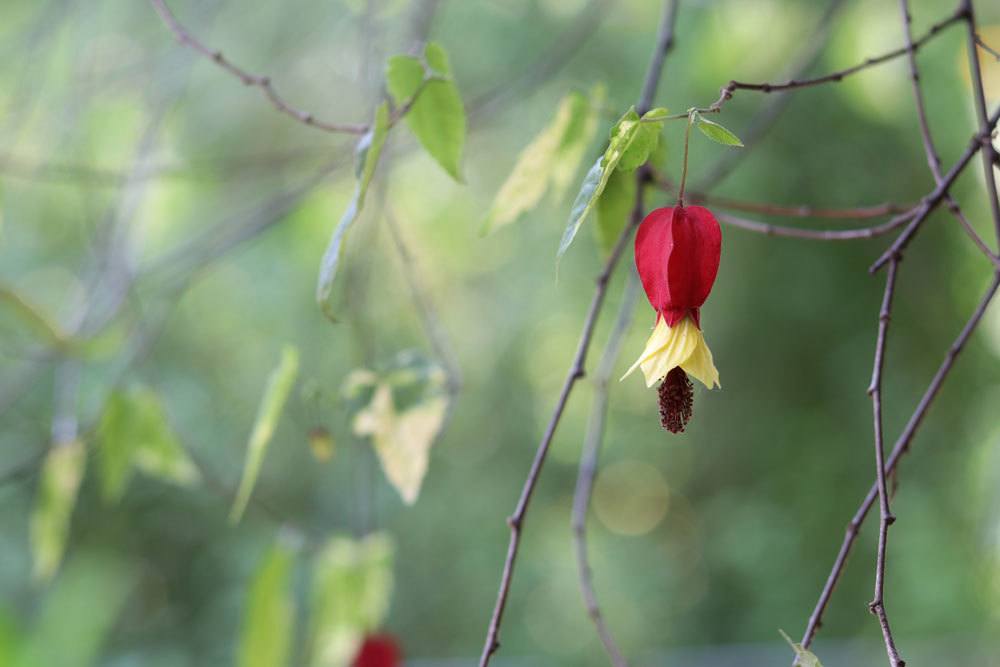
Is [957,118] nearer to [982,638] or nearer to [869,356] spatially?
[869,356]

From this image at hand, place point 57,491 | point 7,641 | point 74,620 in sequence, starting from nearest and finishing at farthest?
1. point 57,491
2. point 7,641
3. point 74,620


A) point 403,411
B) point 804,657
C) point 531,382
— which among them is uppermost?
point 531,382

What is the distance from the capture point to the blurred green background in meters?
1.62

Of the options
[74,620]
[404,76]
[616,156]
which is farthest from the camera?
[74,620]

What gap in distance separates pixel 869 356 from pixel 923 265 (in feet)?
0.60

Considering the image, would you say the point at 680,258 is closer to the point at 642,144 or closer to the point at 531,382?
the point at 642,144

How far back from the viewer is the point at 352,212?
295 millimetres

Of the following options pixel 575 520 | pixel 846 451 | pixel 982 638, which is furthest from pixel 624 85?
pixel 575 520

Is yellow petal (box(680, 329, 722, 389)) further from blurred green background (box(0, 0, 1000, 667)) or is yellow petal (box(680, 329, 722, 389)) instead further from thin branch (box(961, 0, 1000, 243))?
blurred green background (box(0, 0, 1000, 667))

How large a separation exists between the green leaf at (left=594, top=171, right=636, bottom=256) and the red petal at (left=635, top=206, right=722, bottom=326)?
0.16 meters

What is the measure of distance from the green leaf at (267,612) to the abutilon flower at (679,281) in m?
0.31

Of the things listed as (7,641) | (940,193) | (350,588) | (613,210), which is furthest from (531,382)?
(940,193)

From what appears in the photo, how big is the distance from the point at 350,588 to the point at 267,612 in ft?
0.17

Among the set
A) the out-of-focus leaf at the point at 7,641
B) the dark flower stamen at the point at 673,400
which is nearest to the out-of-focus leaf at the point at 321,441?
the dark flower stamen at the point at 673,400
